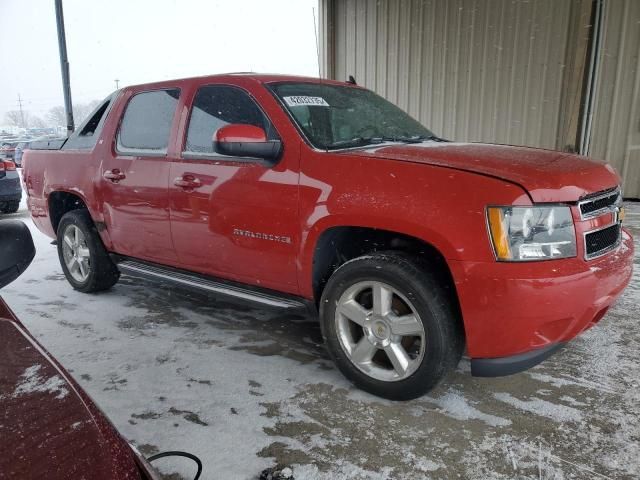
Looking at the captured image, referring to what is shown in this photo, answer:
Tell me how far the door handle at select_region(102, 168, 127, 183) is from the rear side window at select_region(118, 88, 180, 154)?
0.17 meters

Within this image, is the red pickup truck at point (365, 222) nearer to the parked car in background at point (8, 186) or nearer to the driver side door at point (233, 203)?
the driver side door at point (233, 203)

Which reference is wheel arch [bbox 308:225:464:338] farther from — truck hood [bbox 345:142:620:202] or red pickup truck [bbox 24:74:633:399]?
truck hood [bbox 345:142:620:202]

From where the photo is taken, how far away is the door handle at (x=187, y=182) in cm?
311

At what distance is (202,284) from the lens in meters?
3.28

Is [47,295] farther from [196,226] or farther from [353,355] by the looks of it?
[353,355]

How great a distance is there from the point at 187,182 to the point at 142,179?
1.71ft

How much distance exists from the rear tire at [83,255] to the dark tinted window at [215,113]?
1.50 meters

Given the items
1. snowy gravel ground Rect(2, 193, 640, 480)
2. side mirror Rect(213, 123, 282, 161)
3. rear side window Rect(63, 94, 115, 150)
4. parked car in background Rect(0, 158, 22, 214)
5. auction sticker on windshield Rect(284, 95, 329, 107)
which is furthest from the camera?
parked car in background Rect(0, 158, 22, 214)

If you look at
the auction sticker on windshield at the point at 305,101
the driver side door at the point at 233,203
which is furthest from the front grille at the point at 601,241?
the auction sticker on windshield at the point at 305,101

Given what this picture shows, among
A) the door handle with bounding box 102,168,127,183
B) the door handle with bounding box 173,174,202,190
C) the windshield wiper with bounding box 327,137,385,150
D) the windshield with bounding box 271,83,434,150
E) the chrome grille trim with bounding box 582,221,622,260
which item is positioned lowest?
the chrome grille trim with bounding box 582,221,622,260

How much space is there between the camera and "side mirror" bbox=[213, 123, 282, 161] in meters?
2.62

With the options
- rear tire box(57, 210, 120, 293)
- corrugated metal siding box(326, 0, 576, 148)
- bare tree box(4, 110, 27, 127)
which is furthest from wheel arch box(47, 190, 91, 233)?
bare tree box(4, 110, 27, 127)

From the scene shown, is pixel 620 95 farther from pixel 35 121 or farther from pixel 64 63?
pixel 35 121

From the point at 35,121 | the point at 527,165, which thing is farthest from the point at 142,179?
the point at 35,121
